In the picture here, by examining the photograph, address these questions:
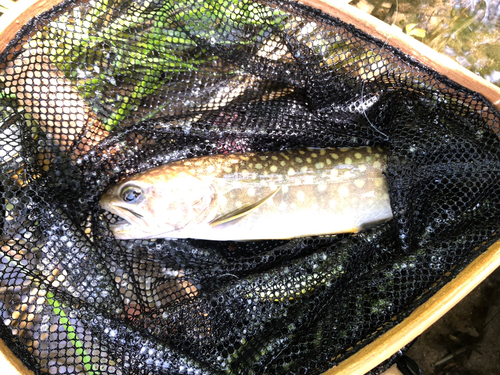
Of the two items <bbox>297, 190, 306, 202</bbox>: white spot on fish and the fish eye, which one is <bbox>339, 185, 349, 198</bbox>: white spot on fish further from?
the fish eye

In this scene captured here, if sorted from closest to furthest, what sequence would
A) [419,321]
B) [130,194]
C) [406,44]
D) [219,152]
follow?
[419,321], [130,194], [406,44], [219,152]

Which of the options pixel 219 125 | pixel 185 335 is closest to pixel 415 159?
pixel 219 125

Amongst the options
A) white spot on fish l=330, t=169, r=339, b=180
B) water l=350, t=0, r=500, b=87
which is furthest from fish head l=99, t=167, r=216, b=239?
water l=350, t=0, r=500, b=87

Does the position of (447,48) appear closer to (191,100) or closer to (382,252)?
(382,252)

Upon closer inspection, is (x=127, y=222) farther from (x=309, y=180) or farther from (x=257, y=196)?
(x=309, y=180)

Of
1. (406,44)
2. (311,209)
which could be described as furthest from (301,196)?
(406,44)
